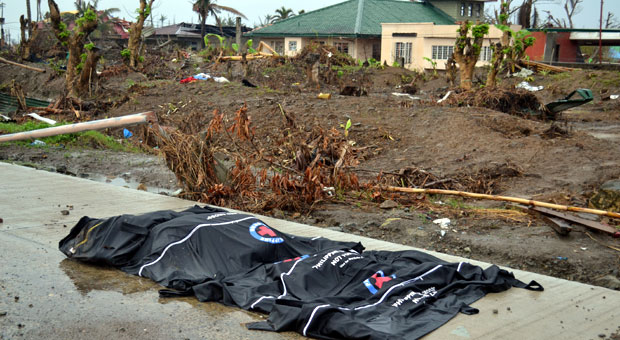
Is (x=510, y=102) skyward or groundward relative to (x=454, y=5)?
groundward

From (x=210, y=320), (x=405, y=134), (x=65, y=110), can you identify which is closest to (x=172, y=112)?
(x=65, y=110)

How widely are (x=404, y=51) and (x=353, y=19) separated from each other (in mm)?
5816

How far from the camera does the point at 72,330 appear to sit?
3545 mm

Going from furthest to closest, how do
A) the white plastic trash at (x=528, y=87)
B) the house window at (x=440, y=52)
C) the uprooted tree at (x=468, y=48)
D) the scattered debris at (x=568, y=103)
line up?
the house window at (x=440, y=52) → the white plastic trash at (x=528, y=87) → the uprooted tree at (x=468, y=48) → the scattered debris at (x=568, y=103)

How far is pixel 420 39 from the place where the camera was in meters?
36.2

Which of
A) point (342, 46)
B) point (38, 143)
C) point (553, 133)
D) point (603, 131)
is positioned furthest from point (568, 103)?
point (342, 46)

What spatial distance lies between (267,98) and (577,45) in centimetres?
2904

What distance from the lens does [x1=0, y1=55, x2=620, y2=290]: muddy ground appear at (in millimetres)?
5898

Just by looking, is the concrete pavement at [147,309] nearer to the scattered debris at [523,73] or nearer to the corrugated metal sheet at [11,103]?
the corrugated metal sheet at [11,103]

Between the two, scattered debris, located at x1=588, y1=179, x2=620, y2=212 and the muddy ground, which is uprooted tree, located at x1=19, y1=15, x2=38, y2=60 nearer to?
the muddy ground

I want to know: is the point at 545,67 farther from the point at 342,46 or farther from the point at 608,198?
the point at 608,198

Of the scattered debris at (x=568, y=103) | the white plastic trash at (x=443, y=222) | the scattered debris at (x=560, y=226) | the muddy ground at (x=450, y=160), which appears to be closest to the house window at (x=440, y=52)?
the muddy ground at (x=450, y=160)

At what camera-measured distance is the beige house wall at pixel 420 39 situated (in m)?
34.9

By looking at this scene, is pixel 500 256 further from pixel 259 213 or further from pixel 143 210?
pixel 143 210
